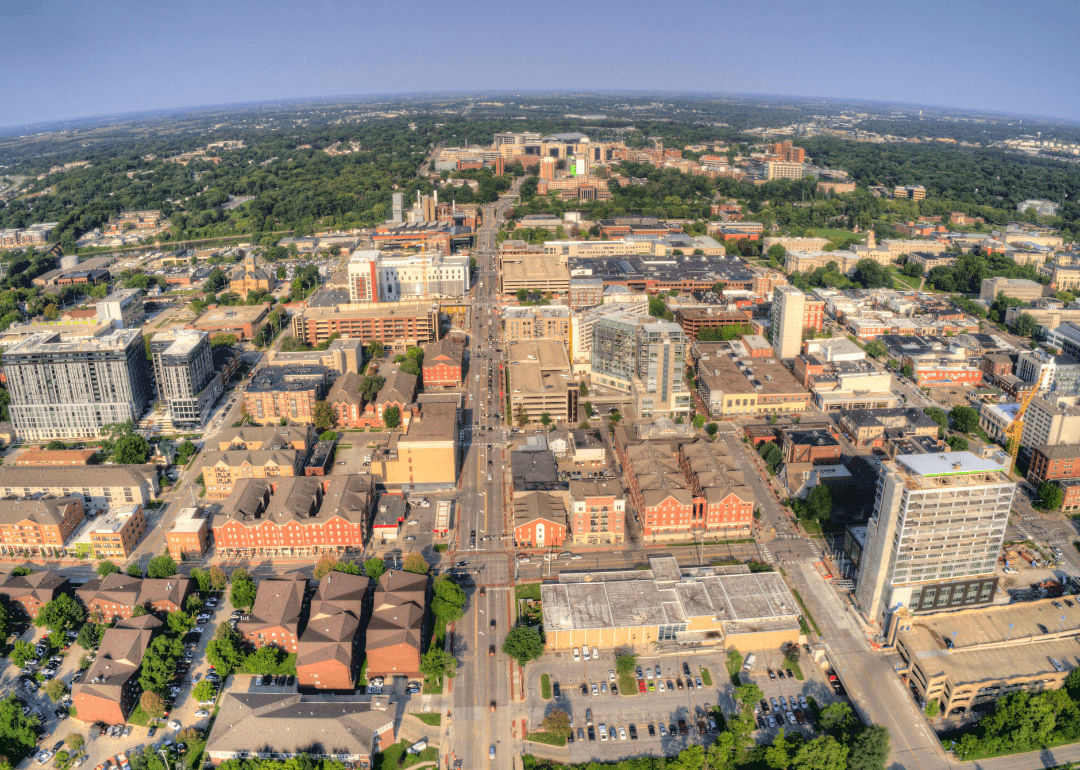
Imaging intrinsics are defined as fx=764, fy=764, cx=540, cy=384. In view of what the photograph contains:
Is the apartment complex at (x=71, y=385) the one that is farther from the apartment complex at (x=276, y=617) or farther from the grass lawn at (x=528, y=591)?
the grass lawn at (x=528, y=591)

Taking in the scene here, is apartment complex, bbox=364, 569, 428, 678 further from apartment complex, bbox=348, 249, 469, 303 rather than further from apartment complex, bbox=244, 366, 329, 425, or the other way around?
apartment complex, bbox=348, 249, 469, 303

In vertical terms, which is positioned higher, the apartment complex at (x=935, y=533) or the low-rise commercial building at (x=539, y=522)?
the apartment complex at (x=935, y=533)

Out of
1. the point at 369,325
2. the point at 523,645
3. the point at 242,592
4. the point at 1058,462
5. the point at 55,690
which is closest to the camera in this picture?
the point at 55,690

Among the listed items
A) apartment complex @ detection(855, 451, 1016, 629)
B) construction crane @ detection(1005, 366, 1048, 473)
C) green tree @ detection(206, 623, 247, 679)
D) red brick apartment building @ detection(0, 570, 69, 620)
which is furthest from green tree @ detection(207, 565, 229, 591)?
construction crane @ detection(1005, 366, 1048, 473)

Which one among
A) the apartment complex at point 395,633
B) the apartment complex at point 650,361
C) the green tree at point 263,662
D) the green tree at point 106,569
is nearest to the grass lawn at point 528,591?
the apartment complex at point 395,633

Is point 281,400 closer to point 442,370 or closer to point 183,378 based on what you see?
point 183,378

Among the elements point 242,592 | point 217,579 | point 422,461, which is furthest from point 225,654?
point 422,461
